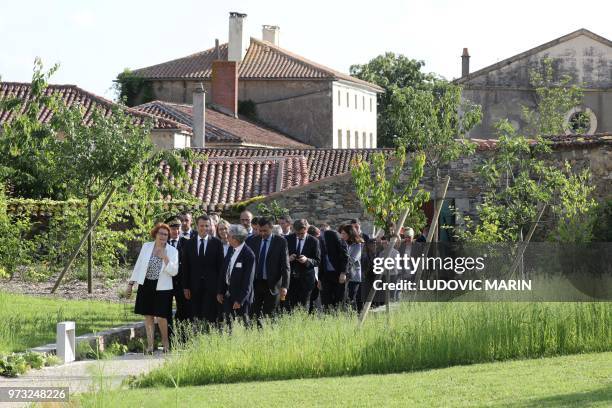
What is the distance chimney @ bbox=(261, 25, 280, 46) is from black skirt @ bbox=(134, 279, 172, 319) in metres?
76.5

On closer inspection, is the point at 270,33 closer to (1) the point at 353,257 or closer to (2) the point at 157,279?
(1) the point at 353,257

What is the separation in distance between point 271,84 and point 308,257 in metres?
60.3

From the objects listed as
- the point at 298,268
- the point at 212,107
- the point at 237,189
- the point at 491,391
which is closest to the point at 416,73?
the point at 212,107

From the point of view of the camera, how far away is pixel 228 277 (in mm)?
A: 17500

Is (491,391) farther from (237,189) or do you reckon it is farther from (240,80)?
(240,80)

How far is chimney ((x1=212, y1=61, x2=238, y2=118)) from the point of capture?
7295cm

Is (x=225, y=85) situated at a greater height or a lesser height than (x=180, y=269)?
greater

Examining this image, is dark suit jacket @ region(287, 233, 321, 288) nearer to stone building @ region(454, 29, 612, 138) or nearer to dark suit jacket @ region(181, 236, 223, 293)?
dark suit jacket @ region(181, 236, 223, 293)

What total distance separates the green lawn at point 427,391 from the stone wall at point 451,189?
642 inches

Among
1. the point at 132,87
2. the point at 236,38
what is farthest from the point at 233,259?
the point at 236,38

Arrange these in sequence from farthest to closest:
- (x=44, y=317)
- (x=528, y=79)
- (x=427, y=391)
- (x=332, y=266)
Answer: (x=528, y=79) < (x=332, y=266) < (x=44, y=317) < (x=427, y=391)

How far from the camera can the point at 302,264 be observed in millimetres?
18875

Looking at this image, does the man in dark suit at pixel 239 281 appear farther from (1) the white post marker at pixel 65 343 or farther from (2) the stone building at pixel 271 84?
(2) the stone building at pixel 271 84

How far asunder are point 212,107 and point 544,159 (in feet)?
142
